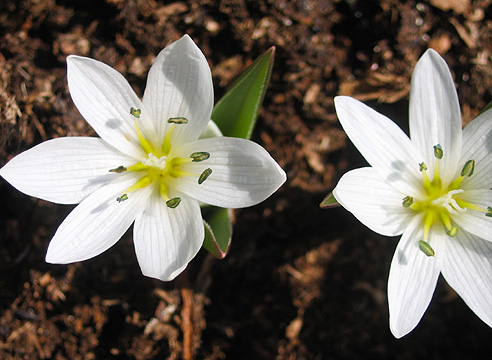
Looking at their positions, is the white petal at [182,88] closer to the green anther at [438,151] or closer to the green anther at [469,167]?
the green anther at [438,151]

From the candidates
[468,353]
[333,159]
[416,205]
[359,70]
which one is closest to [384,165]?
[416,205]

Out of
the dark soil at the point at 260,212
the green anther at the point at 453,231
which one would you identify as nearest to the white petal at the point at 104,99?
the dark soil at the point at 260,212

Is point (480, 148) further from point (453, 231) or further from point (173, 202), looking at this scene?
point (173, 202)

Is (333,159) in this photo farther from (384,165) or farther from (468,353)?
(468,353)

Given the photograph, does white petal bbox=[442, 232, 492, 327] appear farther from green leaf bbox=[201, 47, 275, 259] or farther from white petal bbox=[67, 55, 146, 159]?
white petal bbox=[67, 55, 146, 159]

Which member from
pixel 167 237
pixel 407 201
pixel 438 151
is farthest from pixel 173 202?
pixel 438 151

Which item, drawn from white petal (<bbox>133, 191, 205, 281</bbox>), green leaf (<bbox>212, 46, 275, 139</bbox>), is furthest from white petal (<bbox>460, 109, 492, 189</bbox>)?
white petal (<bbox>133, 191, 205, 281</bbox>)
